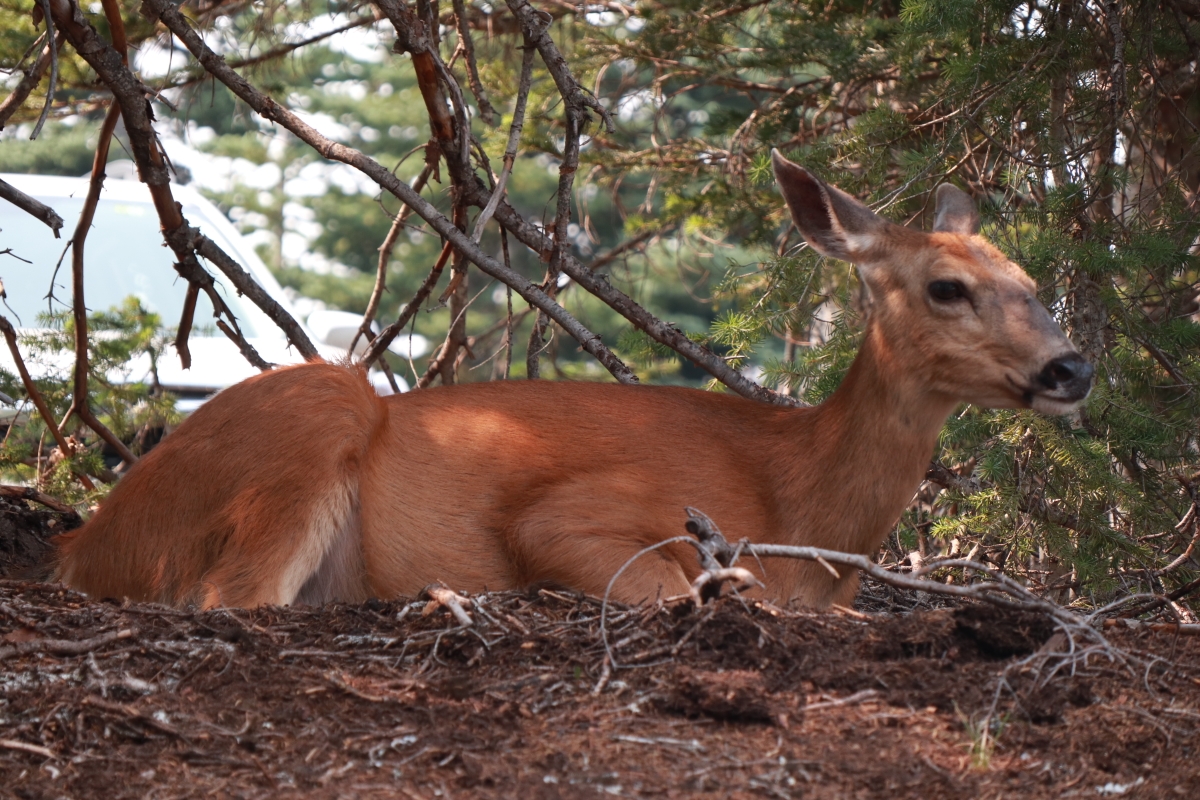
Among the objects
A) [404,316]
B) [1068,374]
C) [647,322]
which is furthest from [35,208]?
[1068,374]

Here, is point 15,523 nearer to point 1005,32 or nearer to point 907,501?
point 907,501

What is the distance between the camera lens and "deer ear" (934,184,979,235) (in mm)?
5945

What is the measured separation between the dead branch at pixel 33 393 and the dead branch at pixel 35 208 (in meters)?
0.62

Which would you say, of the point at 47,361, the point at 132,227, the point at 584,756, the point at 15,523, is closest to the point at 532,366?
the point at 15,523

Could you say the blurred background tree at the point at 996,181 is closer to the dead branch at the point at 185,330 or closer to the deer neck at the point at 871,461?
the deer neck at the point at 871,461

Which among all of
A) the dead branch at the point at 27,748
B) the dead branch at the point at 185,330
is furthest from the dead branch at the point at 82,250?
the dead branch at the point at 27,748

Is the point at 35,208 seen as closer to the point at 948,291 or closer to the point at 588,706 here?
the point at 588,706

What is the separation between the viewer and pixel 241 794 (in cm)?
282

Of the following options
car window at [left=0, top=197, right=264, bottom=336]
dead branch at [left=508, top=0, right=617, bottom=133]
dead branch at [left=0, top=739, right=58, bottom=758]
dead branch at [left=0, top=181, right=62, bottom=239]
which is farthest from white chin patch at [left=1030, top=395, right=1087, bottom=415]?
car window at [left=0, top=197, right=264, bottom=336]

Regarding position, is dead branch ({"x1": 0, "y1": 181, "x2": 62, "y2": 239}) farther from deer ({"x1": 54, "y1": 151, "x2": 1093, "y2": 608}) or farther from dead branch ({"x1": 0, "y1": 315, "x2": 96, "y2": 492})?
deer ({"x1": 54, "y1": 151, "x2": 1093, "y2": 608})

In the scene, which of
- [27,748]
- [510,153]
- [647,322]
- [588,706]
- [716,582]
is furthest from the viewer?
[647,322]

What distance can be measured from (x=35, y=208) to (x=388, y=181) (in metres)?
1.45

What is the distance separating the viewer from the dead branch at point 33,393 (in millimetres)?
6066

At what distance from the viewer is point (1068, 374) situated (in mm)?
4652
